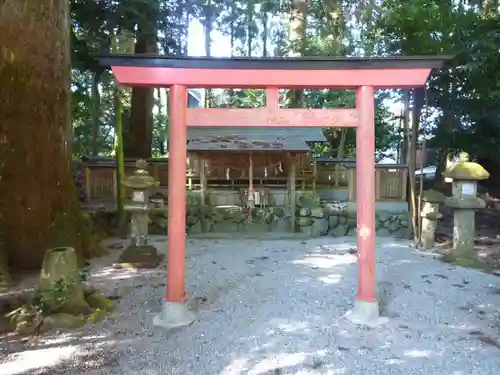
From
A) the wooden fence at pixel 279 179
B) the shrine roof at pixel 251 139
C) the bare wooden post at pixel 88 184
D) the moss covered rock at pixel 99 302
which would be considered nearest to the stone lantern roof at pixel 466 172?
the shrine roof at pixel 251 139

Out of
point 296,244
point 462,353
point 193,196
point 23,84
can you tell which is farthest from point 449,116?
point 23,84

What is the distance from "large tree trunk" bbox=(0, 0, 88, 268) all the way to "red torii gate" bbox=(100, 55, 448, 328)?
253 centimetres

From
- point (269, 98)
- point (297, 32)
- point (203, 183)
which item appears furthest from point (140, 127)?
point (269, 98)

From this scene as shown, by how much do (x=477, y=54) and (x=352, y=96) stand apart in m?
7.19

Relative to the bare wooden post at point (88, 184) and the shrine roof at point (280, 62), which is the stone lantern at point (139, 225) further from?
the bare wooden post at point (88, 184)

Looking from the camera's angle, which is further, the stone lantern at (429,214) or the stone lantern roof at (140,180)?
the stone lantern at (429,214)

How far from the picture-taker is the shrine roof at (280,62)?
4406 mm

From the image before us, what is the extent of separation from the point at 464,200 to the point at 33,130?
6.90 metres

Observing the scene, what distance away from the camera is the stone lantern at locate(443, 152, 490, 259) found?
7.40 metres

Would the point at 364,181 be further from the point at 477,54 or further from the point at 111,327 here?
the point at 477,54

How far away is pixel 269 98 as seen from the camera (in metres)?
4.61

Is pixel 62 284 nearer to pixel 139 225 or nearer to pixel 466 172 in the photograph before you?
pixel 139 225

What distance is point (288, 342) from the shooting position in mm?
4012

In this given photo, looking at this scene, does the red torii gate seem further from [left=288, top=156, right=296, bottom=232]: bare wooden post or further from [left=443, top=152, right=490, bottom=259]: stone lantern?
[left=288, top=156, right=296, bottom=232]: bare wooden post
